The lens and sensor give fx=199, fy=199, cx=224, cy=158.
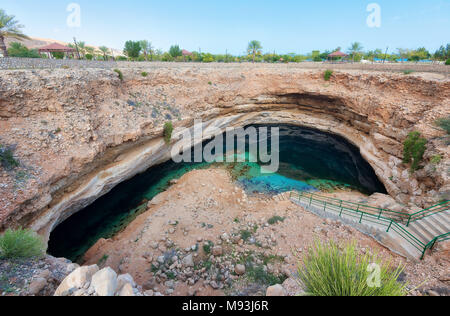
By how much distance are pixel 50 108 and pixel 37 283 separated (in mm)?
11065

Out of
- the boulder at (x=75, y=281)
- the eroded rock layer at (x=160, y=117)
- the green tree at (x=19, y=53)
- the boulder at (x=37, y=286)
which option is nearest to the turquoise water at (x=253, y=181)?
the eroded rock layer at (x=160, y=117)

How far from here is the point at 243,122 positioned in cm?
2661

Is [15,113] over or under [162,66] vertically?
under

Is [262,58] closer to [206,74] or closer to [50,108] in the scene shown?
[206,74]

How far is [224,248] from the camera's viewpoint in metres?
9.60

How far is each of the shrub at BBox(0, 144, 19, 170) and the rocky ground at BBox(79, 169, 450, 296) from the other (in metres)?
5.64

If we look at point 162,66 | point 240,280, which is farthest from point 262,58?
point 240,280

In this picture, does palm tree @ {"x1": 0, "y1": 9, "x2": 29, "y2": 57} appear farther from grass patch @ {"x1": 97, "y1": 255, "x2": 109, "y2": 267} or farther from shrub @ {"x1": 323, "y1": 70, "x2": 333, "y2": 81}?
shrub @ {"x1": 323, "y1": 70, "x2": 333, "y2": 81}

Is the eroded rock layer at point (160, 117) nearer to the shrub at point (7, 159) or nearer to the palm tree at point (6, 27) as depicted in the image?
the shrub at point (7, 159)

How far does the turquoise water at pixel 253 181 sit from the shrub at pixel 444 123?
5.78 meters

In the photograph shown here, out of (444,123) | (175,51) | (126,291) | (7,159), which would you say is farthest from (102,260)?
(175,51)

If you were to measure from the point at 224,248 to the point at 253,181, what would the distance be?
9.23m

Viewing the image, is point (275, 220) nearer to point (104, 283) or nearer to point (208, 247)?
point (208, 247)

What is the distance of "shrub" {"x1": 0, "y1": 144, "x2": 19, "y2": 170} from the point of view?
358 inches
